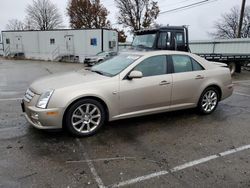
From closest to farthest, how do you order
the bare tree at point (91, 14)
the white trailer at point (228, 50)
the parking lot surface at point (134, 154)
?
the parking lot surface at point (134, 154) < the white trailer at point (228, 50) < the bare tree at point (91, 14)

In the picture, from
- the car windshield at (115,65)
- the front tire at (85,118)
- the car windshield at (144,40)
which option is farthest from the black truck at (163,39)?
the front tire at (85,118)

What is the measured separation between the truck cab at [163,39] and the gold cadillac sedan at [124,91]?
13.4 ft

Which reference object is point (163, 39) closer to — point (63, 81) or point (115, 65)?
point (115, 65)

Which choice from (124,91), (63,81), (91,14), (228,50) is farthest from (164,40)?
(91,14)

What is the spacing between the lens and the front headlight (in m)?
3.87

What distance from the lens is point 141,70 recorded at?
473 cm

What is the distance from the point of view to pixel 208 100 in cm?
564

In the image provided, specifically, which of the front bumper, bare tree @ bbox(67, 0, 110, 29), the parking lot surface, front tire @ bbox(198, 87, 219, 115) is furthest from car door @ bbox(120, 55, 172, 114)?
bare tree @ bbox(67, 0, 110, 29)

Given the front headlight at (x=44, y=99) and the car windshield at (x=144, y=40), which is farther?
the car windshield at (x=144, y=40)

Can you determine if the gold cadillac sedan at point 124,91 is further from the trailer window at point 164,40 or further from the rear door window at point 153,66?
the trailer window at point 164,40

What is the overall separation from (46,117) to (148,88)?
1.98 m

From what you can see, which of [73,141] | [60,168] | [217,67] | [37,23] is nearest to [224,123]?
[217,67]

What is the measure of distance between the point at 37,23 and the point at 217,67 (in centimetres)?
5554

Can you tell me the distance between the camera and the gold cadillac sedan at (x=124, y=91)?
3969 mm
